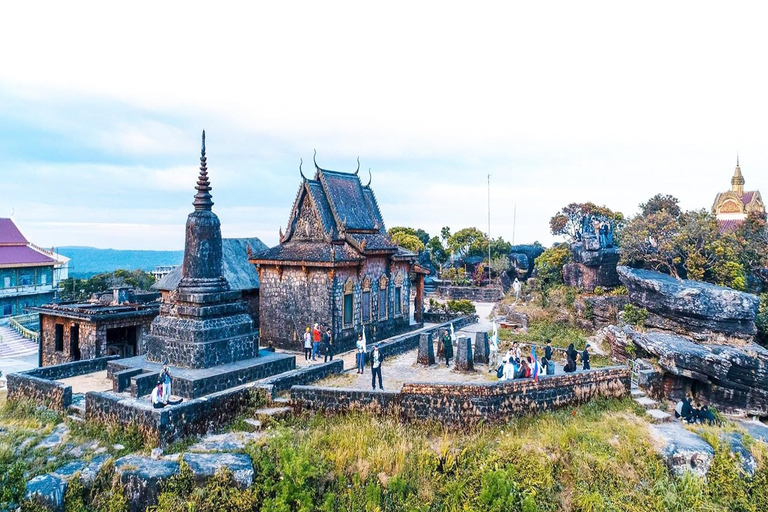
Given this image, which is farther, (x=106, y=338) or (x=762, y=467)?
(x=106, y=338)

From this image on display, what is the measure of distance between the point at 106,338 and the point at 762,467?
73.9 feet

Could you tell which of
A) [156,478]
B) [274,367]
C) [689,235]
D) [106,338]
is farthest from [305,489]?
[689,235]

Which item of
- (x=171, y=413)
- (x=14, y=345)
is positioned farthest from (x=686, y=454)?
(x=14, y=345)

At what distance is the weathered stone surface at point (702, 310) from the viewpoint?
62.7 ft

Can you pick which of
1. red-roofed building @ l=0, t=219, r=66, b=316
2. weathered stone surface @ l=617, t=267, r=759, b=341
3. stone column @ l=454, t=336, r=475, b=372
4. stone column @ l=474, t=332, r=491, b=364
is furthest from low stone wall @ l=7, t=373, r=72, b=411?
red-roofed building @ l=0, t=219, r=66, b=316

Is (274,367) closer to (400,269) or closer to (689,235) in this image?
(400,269)

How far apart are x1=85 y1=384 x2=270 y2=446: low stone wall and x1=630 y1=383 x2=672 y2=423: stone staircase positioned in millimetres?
11006

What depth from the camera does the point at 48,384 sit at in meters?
14.5

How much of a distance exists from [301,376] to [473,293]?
1098 inches

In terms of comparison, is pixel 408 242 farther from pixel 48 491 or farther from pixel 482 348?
pixel 48 491

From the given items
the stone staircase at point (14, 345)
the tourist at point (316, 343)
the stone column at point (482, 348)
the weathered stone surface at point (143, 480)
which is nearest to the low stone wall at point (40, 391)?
the weathered stone surface at point (143, 480)

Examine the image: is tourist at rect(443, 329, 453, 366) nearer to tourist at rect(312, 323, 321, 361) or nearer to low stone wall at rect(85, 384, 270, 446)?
tourist at rect(312, 323, 321, 361)

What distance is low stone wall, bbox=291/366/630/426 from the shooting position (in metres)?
13.6

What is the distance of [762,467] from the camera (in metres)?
12.3
